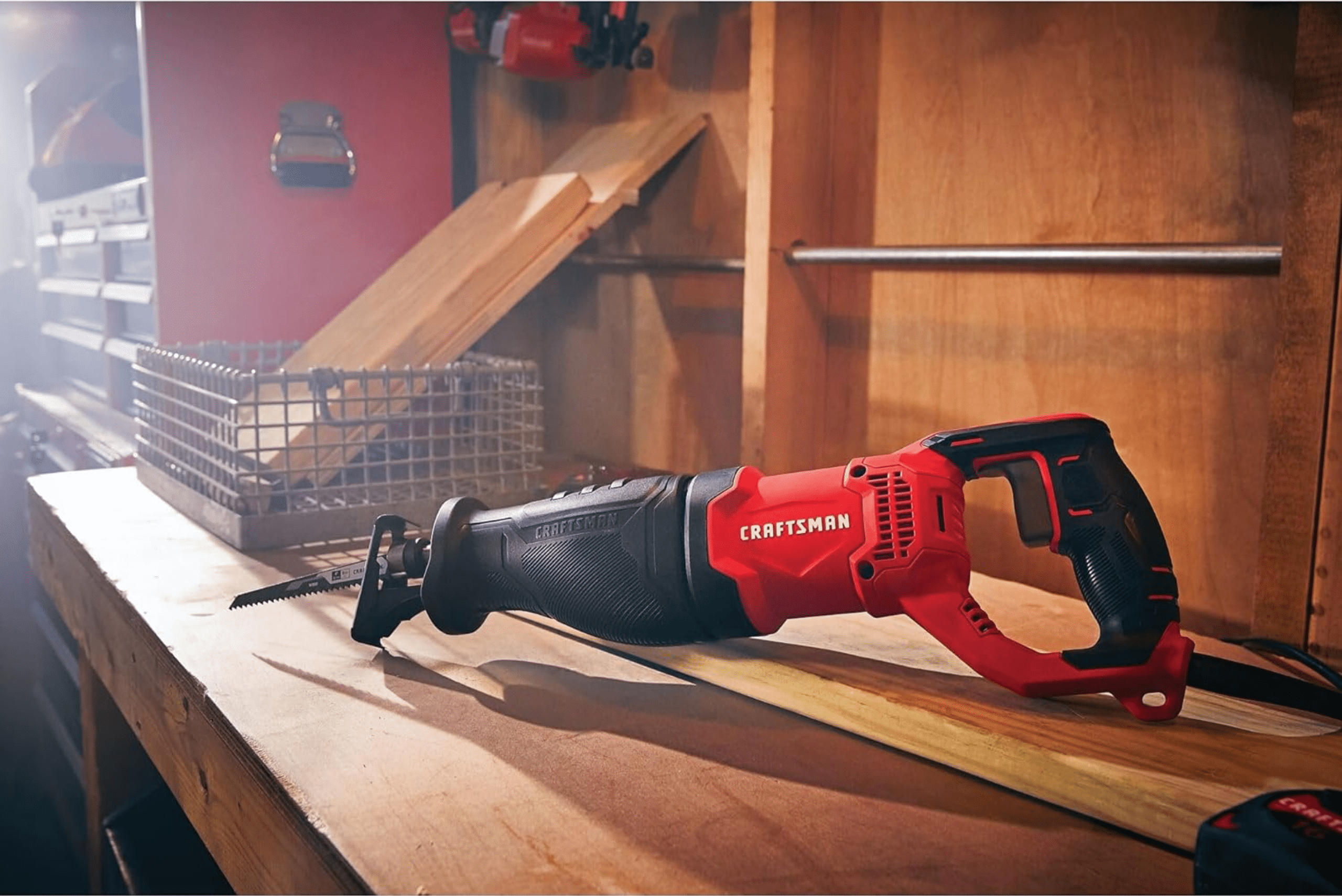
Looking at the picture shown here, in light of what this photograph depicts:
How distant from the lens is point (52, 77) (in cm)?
282

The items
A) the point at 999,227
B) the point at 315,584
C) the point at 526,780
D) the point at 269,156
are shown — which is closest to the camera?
the point at 526,780

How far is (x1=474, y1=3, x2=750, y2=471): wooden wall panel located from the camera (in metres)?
1.60

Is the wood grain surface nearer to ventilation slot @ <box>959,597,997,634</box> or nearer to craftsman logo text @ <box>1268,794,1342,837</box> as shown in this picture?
ventilation slot @ <box>959,597,997,634</box>

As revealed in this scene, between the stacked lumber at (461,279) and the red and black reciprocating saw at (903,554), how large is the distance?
0.53 meters

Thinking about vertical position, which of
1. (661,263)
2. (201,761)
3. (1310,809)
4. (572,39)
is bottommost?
(201,761)

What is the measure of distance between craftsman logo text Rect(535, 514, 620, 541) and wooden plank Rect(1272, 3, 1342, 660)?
1.72 feet

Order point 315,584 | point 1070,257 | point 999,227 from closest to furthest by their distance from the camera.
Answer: point 315,584 < point 1070,257 < point 999,227

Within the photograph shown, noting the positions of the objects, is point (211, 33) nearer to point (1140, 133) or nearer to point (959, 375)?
point (959, 375)

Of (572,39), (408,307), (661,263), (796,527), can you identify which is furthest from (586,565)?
(572,39)

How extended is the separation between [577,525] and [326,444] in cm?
57

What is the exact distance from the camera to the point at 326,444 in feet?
4.15

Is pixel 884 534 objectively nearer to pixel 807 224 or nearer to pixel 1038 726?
pixel 1038 726

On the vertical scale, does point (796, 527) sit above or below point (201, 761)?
above

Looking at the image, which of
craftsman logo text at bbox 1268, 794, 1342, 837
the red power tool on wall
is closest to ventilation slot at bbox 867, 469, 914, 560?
craftsman logo text at bbox 1268, 794, 1342, 837
